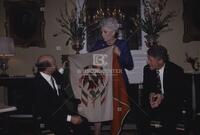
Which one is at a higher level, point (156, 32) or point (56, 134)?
point (156, 32)

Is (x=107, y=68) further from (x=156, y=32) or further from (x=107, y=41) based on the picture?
(x=156, y=32)

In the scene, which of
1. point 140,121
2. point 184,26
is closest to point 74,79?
point 140,121

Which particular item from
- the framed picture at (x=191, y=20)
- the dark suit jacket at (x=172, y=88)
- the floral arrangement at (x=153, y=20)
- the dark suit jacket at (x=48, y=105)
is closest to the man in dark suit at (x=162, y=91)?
the dark suit jacket at (x=172, y=88)

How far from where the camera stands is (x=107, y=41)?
16.9 ft

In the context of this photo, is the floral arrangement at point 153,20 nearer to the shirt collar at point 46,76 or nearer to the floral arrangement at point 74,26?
the floral arrangement at point 74,26

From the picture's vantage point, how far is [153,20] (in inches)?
290

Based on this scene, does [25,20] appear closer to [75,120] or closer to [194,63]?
[194,63]

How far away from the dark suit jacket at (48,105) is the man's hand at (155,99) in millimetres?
1048

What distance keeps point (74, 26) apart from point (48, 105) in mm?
2947

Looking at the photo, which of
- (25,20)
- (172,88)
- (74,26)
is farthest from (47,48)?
(172,88)

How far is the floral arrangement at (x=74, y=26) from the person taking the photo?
732 cm

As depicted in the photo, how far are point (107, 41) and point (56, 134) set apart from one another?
1259mm

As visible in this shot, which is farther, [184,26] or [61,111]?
[184,26]

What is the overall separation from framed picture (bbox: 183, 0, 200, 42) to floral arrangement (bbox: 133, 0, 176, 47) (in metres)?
0.25
